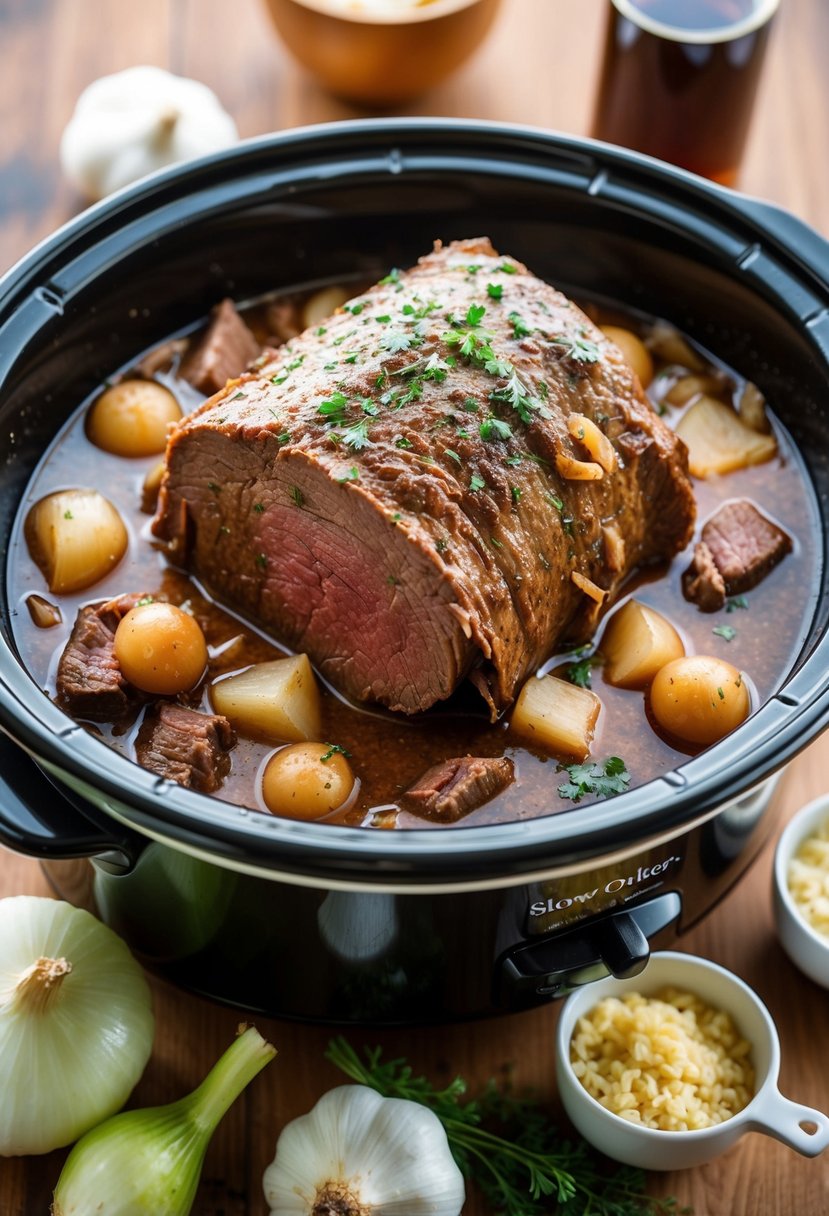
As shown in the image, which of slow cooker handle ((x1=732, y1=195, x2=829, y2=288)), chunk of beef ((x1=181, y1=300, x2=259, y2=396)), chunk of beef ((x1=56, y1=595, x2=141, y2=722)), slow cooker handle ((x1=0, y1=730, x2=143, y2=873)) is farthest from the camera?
chunk of beef ((x1=181, y1=300, x2=259, y2=396))

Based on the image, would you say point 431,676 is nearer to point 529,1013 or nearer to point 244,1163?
point 529,1013

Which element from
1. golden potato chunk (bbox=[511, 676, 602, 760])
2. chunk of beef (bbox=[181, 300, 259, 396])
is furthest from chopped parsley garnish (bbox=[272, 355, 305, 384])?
golden potato chunk (bbox=[511, 676, 602, 760])

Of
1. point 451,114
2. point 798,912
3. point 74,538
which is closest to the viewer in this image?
point 798,912

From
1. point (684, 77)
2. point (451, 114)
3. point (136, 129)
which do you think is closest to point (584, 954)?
point (684, 77)

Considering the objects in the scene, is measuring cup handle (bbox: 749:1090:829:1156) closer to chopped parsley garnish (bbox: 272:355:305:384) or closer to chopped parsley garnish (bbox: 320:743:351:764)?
chopped parsley garnish (bbox: 320:743:351:764)

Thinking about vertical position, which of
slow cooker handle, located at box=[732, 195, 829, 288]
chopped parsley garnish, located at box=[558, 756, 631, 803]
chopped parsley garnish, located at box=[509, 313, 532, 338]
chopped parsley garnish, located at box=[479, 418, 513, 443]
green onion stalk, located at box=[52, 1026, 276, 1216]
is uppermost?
slow cooker handle, located at box=[732, 195, 829, 288]

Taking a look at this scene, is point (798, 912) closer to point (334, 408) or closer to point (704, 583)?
point (704, 583)

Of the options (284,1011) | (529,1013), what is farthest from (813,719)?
(284,1011)
